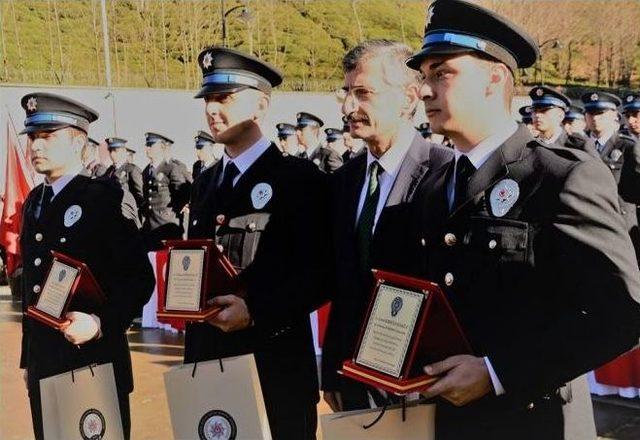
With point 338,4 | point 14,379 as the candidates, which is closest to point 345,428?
point 14,379

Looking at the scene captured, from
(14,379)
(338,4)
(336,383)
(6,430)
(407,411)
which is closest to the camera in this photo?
(407,411)

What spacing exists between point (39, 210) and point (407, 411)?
2.03 m

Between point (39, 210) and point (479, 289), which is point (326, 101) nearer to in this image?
point (39, 210)

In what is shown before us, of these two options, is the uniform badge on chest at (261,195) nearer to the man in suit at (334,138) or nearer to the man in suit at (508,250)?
the man in suit at (508,250)

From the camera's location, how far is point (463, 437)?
171 centimetres

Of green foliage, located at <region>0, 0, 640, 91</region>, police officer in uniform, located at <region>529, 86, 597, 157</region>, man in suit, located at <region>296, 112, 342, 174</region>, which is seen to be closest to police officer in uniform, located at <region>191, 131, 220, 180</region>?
man in suit, located at <region>296, 112, 342, 174</region>

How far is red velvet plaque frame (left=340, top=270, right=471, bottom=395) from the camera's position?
1.51 meters

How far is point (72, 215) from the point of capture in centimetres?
284

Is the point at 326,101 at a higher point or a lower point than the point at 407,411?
higher

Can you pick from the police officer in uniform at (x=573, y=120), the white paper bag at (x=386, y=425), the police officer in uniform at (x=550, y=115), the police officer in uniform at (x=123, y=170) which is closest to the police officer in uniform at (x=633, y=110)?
the police officer in uniform at (x=573, y=120)

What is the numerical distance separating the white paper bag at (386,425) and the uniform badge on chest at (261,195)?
40.7 inches

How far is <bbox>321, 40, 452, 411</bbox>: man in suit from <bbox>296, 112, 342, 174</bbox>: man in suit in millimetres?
6339

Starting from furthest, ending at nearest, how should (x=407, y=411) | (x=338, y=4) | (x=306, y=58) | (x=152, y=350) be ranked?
(x=338, y=4) < (x=306, y=58) < (x=152, y=350) < (x=407, y=411)

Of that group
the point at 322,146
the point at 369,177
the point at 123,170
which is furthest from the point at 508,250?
the point at 123,170
